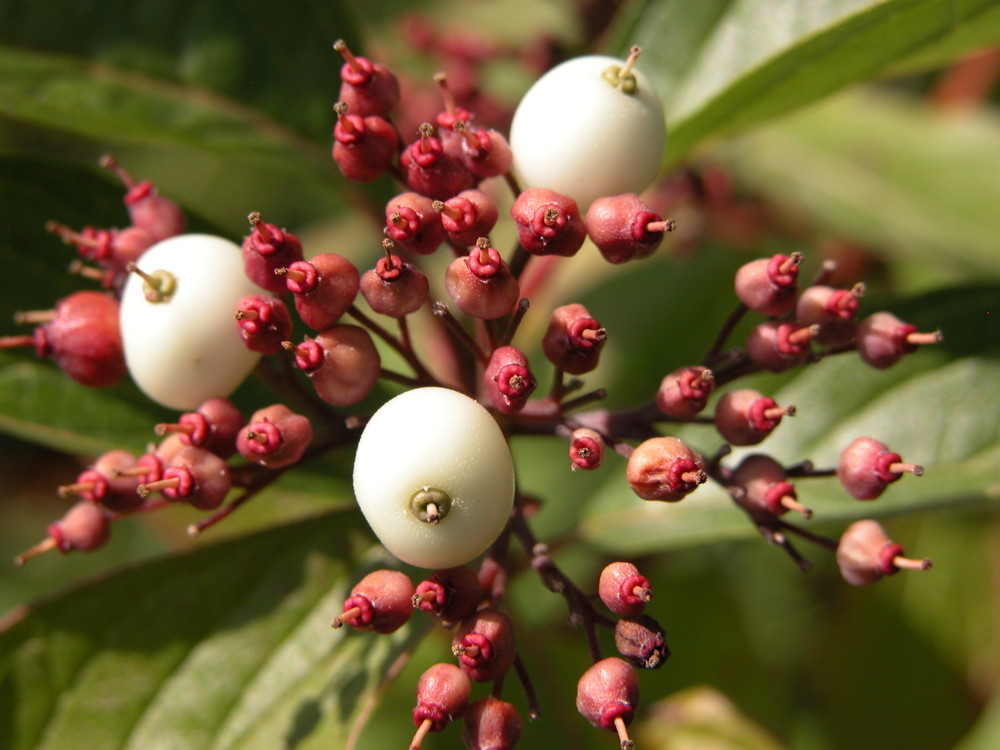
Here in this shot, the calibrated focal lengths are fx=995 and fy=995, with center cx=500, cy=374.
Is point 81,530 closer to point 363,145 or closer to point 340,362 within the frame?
point 340,362

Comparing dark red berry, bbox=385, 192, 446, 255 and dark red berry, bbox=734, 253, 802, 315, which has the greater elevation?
dark red berry, bbox=385, 192, 446, 255

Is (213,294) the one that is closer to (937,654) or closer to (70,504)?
(70,504)

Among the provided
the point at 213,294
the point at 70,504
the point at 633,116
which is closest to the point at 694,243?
the point at 633,116

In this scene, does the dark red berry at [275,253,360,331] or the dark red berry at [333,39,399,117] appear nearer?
the dark red berry at [275,253,360,331]

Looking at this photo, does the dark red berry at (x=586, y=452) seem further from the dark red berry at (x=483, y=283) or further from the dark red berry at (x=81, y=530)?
the dark red berry at (x=81, y=530)

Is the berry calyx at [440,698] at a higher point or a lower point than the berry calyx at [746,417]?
lower

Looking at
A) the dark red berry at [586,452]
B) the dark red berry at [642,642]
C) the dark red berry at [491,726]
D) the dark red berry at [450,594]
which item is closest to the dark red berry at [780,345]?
the dark red berry at [586,452]

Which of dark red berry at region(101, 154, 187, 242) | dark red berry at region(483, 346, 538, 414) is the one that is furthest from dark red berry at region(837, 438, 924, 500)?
dark red berry at region(101, 154, 187, 242)

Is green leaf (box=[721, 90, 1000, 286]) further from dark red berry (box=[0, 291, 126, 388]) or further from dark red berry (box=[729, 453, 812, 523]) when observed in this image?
dark red berry (box=[0, 291, 126, 388])
